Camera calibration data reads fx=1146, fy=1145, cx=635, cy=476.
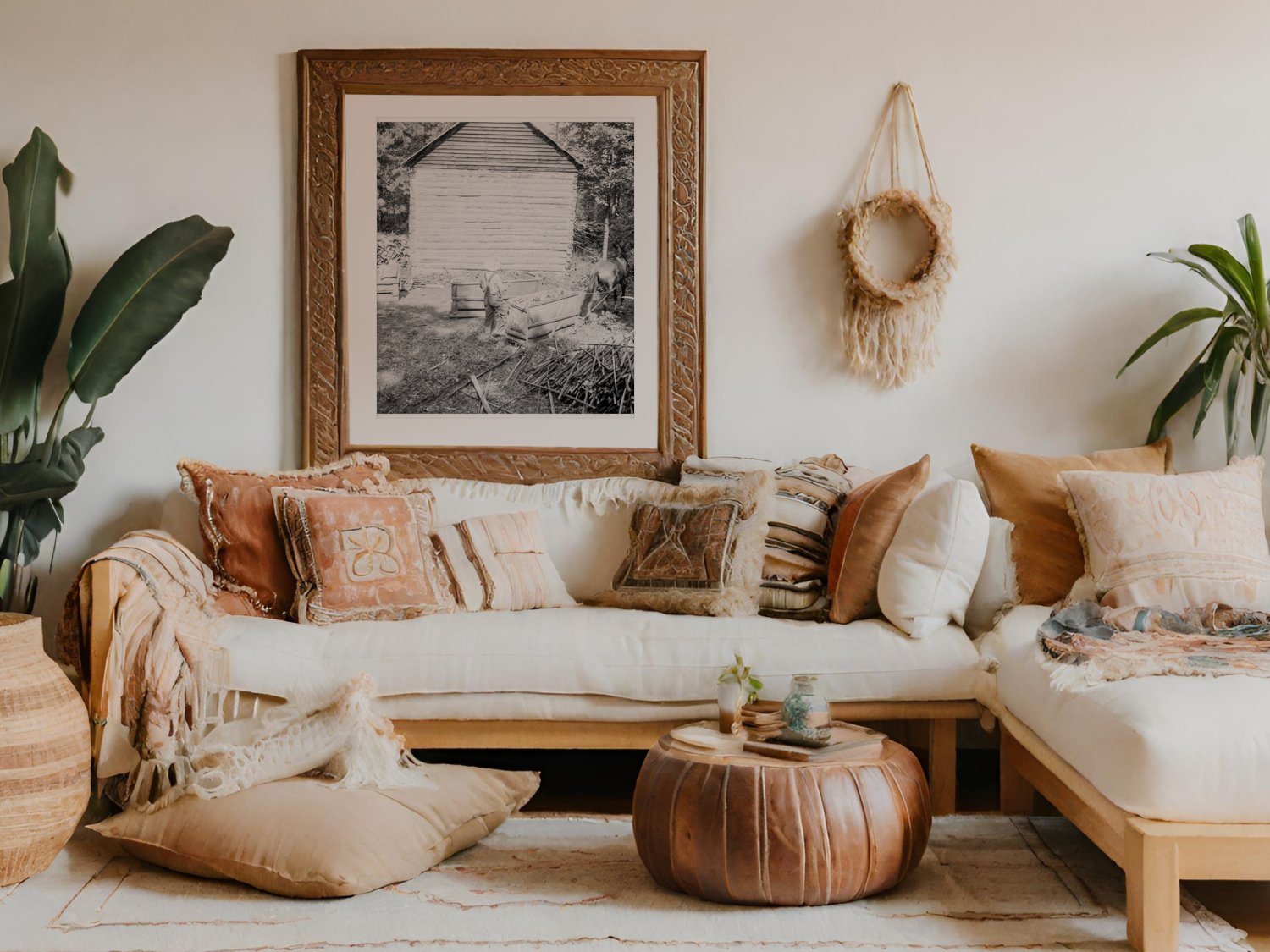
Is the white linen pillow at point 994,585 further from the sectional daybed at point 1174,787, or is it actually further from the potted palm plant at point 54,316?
the potted palm plant at point 54,316

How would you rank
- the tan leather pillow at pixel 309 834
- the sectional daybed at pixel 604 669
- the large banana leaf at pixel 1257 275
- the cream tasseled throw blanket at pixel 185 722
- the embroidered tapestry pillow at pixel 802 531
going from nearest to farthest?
the tan leather pillow at pixel 309 834
the cream tasseled throw blanket at pixel 185 722
the sectional daybed at pixel 604 669
the embroidered tapestry pillow at pixel 802 531
the large banana leaf at pixel 1257 275

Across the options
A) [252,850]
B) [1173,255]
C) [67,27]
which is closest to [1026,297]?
[1173,255]

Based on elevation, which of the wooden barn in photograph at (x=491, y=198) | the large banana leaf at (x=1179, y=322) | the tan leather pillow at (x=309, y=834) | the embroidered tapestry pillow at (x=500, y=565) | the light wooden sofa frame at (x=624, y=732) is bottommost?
the tan leather pillow at (x=309, y=834)

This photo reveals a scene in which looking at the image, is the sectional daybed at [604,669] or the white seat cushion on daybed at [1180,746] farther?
the sectional daybed at [604,669]

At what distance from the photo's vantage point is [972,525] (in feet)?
9.91

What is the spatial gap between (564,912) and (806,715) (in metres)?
0.61

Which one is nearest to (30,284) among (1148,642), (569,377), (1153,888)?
(569,377)

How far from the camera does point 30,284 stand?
11.2 ft

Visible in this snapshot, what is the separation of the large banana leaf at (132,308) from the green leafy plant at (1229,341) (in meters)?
2.92

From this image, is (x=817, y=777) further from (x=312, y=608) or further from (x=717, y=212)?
(x=717, y=212)

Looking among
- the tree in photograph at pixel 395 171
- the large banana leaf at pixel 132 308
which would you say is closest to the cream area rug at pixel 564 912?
the large banana leaf at pixel 132 308

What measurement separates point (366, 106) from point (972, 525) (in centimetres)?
230

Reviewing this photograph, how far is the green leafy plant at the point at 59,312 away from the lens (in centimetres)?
339

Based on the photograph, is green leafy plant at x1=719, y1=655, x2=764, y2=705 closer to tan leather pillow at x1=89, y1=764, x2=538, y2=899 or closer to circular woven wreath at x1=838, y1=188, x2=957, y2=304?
tan leather pillow at x1=89, y1=764, x2=538, y2=899
